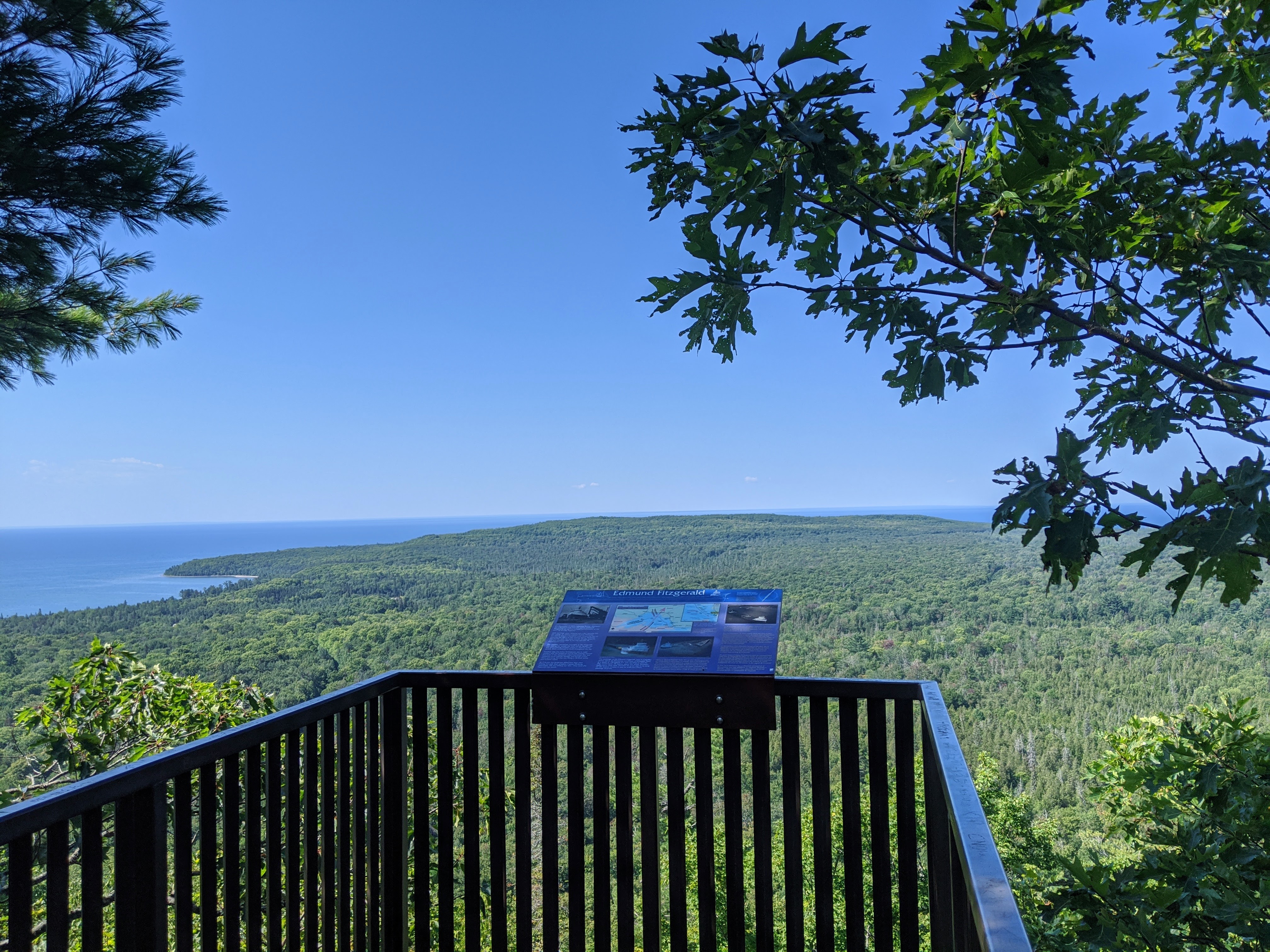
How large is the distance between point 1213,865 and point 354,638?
11.7 metres

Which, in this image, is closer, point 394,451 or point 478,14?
point 478,14

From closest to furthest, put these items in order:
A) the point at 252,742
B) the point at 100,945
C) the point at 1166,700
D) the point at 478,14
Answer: the point at 100,945 < the point at 252,742 < the point at 1166,700 < the point at 478,14

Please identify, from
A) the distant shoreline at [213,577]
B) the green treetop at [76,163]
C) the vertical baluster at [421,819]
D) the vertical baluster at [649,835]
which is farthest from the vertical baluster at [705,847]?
the distant shoreline at [213,577]

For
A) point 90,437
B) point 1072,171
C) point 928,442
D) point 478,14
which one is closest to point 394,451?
point 90,437

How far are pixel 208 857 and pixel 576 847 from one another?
3.68ft

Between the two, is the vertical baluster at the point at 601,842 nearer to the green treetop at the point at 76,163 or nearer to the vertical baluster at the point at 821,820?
the vertical baluster at the point at 821,820

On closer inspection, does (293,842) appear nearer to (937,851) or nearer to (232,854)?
(232,854)

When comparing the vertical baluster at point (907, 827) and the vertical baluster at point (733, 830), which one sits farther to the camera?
the vertical baluster at point (733, 830)

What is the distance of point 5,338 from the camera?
396 cm

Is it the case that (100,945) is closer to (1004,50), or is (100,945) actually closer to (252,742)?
(252,742)

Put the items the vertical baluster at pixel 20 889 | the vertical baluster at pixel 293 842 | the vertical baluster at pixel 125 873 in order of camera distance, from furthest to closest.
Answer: the vertical baluster at pixel 293 842 → the vertical baluster at pixel 125 873 → the vertical baluster at pixel 20 889

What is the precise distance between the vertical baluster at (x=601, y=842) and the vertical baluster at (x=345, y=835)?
2.45 ft

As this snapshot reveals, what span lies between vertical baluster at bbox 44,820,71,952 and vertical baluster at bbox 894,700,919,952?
6.17ft

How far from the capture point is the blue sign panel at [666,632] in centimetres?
207
